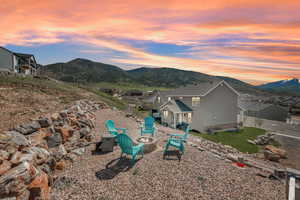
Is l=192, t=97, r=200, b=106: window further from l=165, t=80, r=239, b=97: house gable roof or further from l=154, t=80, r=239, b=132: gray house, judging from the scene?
l=165, t=80, r=239, b=97: house gable roof

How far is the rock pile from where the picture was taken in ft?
10.5

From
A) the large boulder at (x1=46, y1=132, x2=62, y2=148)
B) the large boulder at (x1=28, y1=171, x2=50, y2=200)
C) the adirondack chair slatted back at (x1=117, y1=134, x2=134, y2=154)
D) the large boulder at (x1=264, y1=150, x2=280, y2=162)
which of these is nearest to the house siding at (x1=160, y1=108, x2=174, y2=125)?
the large boulder at (x1=264, y1=150, x2=280, y2=162)

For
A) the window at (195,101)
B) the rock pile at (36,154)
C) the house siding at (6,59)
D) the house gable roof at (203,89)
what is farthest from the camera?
the house siding at (6,59)

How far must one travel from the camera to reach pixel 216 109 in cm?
2322

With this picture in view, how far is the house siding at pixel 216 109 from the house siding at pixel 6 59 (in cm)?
4154

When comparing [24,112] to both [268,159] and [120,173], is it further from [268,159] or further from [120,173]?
[268,159]

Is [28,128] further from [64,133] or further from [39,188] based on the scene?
[39,188]

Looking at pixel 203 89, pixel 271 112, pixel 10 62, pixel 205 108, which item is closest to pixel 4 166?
pixel 205 108

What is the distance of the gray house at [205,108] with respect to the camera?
22344mm

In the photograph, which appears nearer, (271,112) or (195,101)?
(195,101)

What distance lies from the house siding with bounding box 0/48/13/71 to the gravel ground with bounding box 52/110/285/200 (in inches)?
1662

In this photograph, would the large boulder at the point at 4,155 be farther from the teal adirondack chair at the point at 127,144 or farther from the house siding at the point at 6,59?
the house siding at the point at 6,59

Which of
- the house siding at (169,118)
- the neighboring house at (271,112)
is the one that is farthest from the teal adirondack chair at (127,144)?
the neighboring house at (271,112)

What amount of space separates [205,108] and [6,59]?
4452 cm
